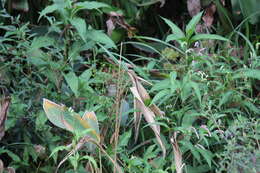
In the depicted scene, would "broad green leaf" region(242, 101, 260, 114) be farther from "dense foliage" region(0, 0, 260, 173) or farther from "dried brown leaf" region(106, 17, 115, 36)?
"dried brown leaf" region(106, 17, 115, 36)

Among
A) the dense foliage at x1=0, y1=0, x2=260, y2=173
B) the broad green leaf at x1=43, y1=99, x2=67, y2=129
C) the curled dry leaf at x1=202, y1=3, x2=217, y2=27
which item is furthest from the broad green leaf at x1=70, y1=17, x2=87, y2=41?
the curled dry leaf at x1=202, y1=3, x2=217, y2=27

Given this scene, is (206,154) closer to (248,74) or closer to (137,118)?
(137,118)

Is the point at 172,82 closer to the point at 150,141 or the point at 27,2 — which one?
the point at 150,141

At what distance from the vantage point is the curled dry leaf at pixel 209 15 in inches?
139

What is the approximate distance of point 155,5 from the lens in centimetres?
383

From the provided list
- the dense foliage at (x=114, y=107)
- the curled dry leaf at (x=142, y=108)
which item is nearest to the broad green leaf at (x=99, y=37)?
the dense foliage at (x=114, y=107)

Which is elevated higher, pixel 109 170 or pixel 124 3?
pixel 124 3

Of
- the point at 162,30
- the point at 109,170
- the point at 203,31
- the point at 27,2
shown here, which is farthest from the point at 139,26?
the point at 109,170

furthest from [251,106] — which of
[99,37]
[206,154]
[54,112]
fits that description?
[54,112]

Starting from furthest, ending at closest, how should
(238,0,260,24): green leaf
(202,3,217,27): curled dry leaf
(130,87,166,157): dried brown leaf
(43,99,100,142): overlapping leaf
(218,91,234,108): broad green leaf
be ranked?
1. (202,3,217,27): curled dry leaf
2. (238,0,260,24): green leaf
3. (218,91,234,108): broad green leaf
4. (130,87,166,157): dried brown leaf
5. (43,99,100,142): overlapping leaf

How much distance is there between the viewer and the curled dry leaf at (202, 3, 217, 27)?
3521 mm

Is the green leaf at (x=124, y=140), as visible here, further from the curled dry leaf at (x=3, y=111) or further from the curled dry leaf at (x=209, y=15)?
the curled dry leaf at (x=209, y=15)

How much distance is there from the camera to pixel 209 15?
3.54 meters

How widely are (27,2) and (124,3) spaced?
2.12 feet
